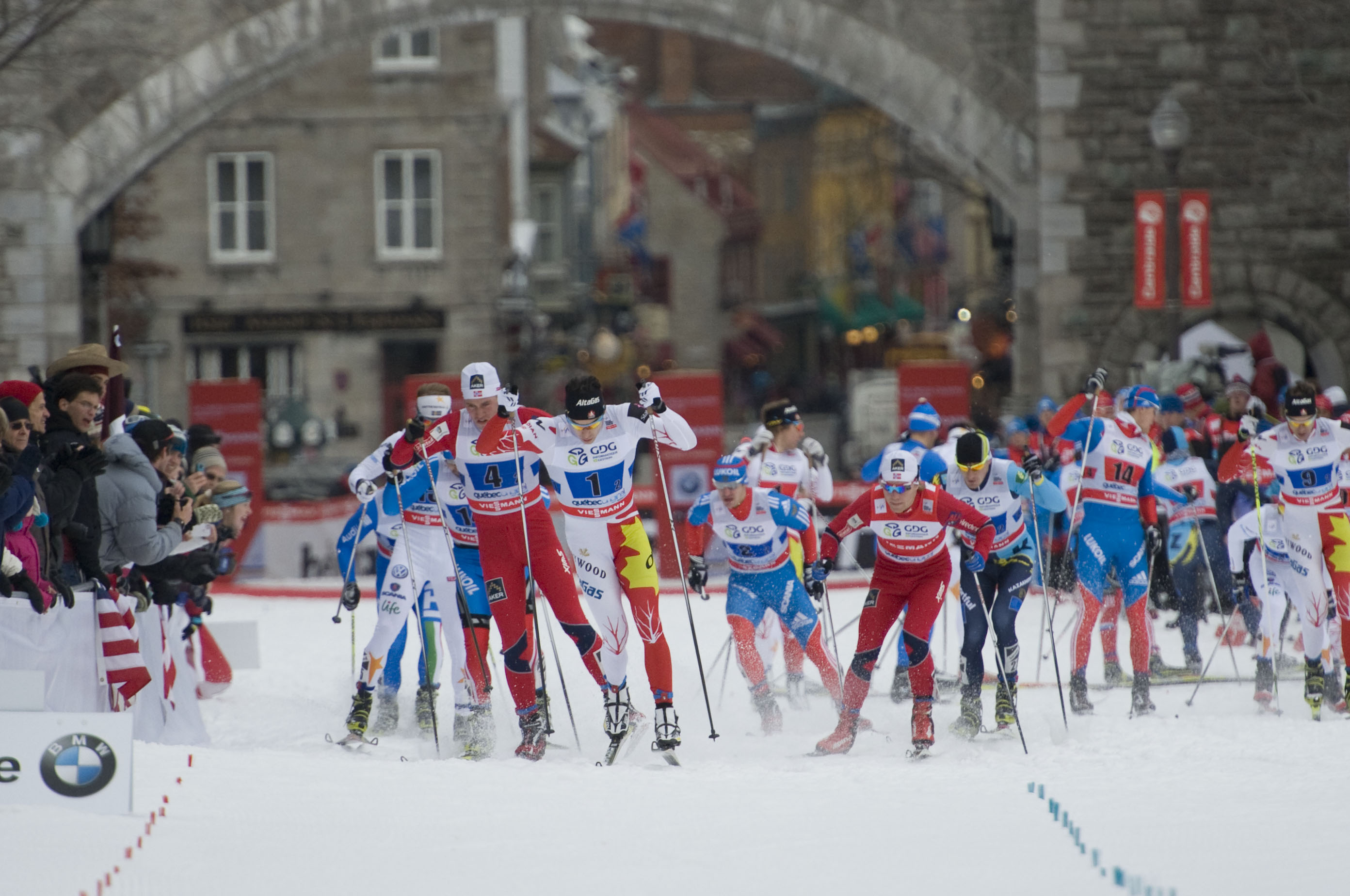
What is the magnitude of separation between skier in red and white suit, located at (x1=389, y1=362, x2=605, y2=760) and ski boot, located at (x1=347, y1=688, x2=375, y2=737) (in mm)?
1002

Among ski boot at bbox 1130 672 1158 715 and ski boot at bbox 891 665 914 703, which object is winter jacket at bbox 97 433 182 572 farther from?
ski boot at bbox 1130 672 1158 715

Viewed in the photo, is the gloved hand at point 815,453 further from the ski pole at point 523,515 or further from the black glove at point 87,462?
the black glove at point 87,462

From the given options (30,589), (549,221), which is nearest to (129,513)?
(30,589)

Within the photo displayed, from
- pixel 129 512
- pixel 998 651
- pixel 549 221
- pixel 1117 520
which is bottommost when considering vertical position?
pixel 998 651

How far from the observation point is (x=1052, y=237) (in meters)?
19.8

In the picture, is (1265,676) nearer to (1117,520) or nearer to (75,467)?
(1117,520)

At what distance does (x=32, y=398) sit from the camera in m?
7.98

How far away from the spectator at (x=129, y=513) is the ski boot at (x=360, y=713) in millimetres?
1401

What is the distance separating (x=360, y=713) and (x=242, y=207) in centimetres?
2532

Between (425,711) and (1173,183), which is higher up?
(1173,183)

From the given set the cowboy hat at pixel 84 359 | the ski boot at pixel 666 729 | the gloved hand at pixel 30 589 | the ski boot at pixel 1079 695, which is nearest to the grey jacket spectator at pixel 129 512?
the cowboy hat at pixel 84 359

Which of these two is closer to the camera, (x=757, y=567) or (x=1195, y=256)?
(x=757, y=567)

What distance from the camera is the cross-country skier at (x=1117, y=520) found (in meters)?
10.3

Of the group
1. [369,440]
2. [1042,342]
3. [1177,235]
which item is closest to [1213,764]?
[1177,235]
